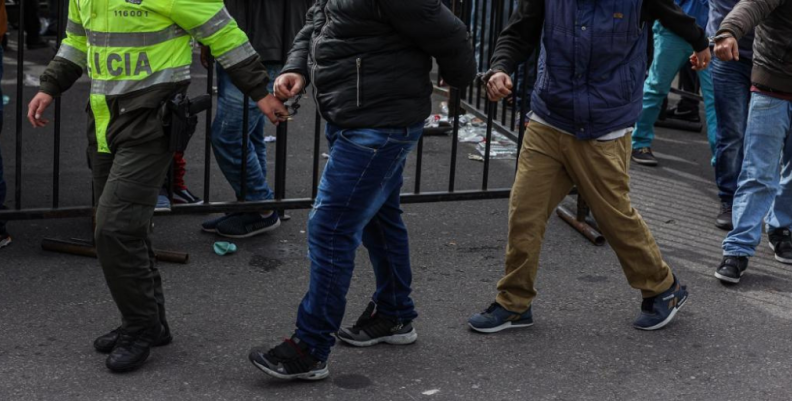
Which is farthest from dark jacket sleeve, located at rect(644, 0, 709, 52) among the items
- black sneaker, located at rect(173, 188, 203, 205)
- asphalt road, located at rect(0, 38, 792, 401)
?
black sneaker, located at rect(173, 188, 203, 205)

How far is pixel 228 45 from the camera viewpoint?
4.21 metres

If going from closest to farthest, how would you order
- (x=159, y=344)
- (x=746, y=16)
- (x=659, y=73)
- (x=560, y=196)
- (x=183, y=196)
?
1. (x=159, y=344)
2. (x=560, y=196)
3. (x=746, y=16)
4. (x=183, y=196)
5. (x=659, y=73)

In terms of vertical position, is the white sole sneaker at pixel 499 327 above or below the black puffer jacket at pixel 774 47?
below

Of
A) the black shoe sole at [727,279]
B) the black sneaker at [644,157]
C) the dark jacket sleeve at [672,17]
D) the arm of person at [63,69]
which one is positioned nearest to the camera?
the arm of person at [63,69]

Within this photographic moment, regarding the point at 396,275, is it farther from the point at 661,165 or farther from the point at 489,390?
the point at 661,165

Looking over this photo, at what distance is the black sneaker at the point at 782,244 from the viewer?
599 centimetres

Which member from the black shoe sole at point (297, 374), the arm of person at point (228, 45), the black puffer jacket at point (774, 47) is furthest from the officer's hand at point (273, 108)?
the black puffer jacket at point (774, 47)

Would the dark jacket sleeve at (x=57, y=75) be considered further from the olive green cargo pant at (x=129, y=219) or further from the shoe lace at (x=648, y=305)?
the shoe lace at (x=648, y=305)

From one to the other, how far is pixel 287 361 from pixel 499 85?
1323 millimetres

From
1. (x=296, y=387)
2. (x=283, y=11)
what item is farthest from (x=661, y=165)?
(x=296, y=387)

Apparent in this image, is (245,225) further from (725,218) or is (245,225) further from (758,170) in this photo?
(725,218)

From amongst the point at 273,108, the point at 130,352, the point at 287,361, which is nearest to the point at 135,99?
the point at 273,108

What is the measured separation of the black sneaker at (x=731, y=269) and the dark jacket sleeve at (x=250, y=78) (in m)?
2.55

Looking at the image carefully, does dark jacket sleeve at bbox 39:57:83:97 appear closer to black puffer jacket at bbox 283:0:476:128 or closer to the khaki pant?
black puffer jacket at bbox 283:0:476:128
